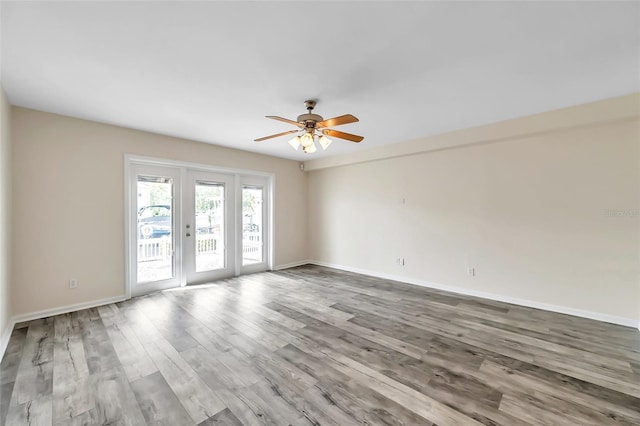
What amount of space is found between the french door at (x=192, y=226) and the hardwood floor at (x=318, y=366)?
2.78 ft

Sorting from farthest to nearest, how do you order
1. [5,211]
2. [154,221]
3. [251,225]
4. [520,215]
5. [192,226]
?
[251,225]
[192,226]
[154,221]
[520,215]
[5,211]

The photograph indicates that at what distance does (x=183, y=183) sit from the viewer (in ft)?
14.7

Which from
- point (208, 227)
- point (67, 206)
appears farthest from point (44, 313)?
point (208, 227)

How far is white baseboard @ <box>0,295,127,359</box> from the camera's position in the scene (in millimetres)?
2545

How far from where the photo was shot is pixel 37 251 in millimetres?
3174

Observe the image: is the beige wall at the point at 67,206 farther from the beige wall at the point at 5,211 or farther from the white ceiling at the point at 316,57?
the white ceiling at the point at 316,57

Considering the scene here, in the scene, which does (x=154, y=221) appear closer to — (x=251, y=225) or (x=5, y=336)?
(x=251, y=225)

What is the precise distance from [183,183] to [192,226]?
0.77 metres

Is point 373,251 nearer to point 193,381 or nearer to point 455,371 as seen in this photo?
point 455,371

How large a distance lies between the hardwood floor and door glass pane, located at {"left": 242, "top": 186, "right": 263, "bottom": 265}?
1.97 metres

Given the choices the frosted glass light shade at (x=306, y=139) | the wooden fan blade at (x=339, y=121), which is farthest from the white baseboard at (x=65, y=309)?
the wooden fan blade at (x=339, y=121)

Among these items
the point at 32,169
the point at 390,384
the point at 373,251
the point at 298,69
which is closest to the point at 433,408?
the point at 390,384

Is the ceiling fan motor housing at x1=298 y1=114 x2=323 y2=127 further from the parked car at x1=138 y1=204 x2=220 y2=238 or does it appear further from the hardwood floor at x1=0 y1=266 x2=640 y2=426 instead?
the parked car at x1=138 y1=204 x2=220 y2=238

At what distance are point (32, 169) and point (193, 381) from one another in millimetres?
3329
